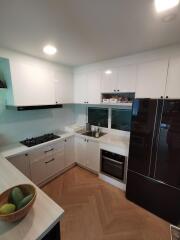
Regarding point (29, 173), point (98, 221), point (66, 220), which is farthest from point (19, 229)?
point (29, 173)

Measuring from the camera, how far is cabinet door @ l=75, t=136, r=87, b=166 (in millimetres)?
2873

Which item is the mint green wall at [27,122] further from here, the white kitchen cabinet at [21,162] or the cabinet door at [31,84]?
the white kitchen cabinet at [21,162]

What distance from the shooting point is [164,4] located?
0.99m

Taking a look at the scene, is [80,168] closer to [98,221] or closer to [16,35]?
[98,221]

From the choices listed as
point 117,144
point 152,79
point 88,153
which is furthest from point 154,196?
point 152,79

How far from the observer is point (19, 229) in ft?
2.65

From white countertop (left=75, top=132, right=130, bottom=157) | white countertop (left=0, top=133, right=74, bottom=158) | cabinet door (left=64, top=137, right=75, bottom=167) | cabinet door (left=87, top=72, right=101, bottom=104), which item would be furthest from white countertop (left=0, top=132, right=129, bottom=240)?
cabinet door (left=87, top=72, right=101, bottom=104)

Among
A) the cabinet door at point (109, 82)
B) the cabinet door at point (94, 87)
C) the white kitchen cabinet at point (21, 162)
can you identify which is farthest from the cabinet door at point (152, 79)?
the white kitchen cabinet at point (21, 162)

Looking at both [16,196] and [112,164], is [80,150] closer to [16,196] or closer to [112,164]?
[112,164]

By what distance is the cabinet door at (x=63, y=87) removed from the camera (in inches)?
105

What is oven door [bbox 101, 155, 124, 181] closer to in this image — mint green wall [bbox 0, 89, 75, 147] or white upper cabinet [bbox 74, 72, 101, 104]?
white upper cabinet [bbox 74, 72, 101, 104]

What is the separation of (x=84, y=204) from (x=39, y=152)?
48.0 inches

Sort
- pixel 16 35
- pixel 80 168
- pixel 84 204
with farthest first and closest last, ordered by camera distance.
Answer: pixel 80 168
pixel 84 204
pixel 16 35

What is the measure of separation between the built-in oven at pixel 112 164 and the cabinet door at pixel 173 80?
133 centimetres
